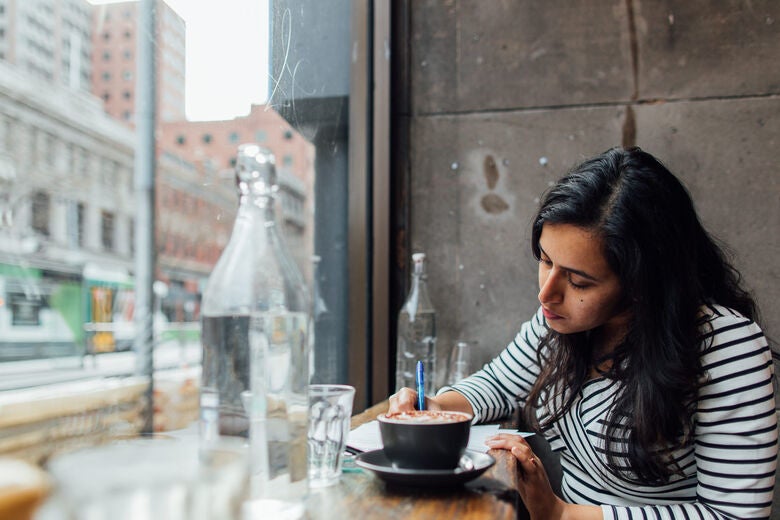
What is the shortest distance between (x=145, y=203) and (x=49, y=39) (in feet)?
0.82

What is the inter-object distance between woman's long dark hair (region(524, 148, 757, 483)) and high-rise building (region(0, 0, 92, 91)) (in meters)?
0.81

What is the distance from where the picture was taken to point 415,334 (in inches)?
81.3

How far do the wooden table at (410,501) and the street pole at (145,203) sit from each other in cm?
32

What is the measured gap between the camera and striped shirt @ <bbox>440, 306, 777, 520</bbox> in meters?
1.07

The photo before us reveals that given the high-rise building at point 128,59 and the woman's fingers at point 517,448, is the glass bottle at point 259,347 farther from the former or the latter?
the woman's fingers at point 517,448

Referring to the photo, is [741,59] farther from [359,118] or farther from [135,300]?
[135,300]

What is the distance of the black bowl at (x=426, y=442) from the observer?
2.60ft

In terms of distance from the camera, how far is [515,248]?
2.09 metres

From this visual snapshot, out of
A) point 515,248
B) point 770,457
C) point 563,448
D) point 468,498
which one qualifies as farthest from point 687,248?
point 515,248

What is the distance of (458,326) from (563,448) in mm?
729

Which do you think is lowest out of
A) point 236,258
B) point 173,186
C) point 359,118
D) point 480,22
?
point 236,258

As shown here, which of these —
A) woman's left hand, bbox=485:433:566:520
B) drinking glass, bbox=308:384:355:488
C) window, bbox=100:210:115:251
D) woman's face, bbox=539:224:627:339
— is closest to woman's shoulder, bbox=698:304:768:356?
woman's face, bbox=539:224:627:339

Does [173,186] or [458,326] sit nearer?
[173,186]

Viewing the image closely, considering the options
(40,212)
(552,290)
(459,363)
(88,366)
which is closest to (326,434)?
(88,366)
